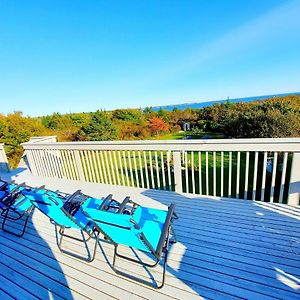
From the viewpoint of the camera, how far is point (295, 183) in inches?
105

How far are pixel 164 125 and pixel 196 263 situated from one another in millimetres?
18147

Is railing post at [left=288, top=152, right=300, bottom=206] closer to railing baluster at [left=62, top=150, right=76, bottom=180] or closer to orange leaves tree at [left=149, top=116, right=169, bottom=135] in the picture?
railing baluster at [left=62, top=150, right=76, bottom=180]

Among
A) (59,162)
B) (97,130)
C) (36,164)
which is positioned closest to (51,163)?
(59,162)

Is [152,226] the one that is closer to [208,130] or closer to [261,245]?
[261,245]

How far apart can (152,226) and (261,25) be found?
7585mm

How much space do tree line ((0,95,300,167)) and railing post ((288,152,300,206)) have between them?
6.53 metres

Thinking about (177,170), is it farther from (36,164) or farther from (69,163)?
(36,164)

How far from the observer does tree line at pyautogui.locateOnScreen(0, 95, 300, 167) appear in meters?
8.88

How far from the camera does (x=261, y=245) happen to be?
2.11 metres

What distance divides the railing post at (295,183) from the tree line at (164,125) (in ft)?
21.4

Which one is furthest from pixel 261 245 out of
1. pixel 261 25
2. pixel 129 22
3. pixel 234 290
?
pixel 129 22

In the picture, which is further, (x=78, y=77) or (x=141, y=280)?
(x=78, y=77)

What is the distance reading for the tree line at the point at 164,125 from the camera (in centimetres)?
888

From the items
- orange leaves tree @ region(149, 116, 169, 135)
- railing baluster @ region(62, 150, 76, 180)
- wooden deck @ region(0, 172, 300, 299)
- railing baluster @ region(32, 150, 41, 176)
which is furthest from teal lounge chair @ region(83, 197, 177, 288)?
orange leaves tree @ region(149, 116, 169, 135)
